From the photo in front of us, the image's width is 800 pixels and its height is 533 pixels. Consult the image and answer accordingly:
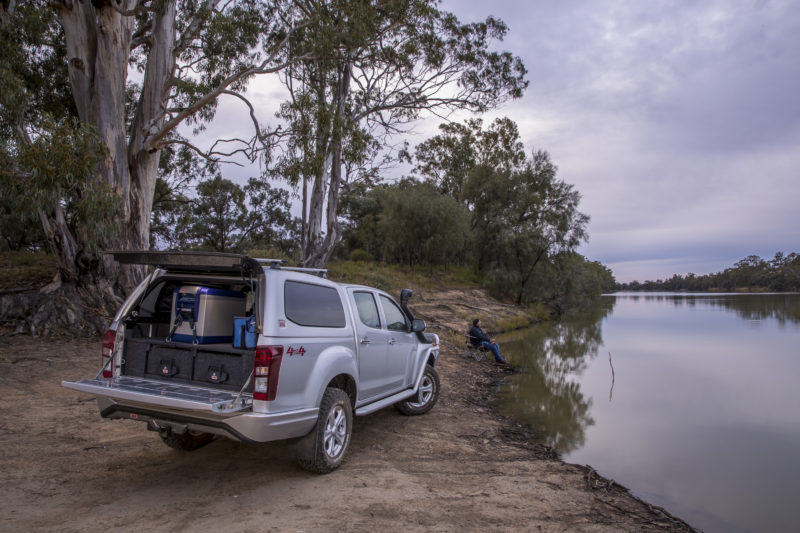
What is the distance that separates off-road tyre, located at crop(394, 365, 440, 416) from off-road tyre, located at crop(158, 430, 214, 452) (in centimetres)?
253

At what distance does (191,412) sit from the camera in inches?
147

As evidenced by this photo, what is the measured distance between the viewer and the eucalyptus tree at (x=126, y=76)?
10.7m

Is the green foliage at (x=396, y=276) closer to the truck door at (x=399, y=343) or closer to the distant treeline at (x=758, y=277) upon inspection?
the truck door at (x=399, y=343)

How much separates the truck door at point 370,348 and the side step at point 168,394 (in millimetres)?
1456

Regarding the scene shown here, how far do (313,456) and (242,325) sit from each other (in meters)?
1.20

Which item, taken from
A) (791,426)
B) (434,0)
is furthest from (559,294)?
(791,426)

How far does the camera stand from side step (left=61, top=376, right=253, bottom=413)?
3.62 meters

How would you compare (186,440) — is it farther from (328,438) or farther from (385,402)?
(385,402)

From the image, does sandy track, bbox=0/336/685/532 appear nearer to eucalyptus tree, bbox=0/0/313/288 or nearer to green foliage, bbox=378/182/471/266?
eucalyptus tree, bbox=0/0/313/288

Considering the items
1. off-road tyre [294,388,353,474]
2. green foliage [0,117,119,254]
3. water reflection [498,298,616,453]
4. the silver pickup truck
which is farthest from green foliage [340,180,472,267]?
off-road tyre [294,388,353,474]

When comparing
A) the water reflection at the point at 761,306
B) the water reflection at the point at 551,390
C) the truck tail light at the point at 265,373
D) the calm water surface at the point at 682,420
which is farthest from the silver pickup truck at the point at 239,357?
the water reflection at the point at 761,306

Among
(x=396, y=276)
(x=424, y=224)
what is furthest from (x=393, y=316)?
(x=424, y=224)

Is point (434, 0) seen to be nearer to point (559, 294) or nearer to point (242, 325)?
point (242, 325)

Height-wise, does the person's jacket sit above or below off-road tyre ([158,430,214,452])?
above
